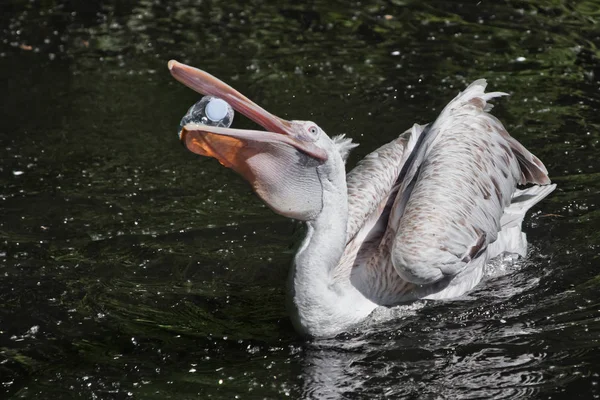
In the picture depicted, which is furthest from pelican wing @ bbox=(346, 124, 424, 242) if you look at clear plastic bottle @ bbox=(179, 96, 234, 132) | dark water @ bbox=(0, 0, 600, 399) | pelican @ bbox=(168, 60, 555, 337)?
clear plastic bottle @ bbox=(179, 96, 234, 132)

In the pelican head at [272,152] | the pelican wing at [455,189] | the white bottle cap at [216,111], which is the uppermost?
the white bottle cap at [216,111]

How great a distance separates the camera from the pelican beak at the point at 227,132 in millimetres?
4238

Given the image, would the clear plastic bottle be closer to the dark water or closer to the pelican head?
the pelican head

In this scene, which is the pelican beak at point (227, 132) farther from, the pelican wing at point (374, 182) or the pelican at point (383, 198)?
the pelican wing at point (374, 182)

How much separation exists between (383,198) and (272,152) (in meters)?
1.25

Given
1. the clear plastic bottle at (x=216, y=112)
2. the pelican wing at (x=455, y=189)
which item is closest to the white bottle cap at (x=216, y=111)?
the clear plastic bottle at (x=216, y=112)

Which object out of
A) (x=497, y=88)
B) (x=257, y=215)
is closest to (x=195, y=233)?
(x=257, y=215)

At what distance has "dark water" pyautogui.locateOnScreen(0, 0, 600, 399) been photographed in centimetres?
452

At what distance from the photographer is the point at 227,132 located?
13.9ft

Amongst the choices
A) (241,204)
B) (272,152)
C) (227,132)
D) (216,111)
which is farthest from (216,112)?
(241,204)

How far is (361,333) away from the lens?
479 cm

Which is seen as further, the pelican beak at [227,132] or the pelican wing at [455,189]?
the pelican wing at [455,189]

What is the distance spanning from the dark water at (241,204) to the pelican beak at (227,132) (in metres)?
0.99

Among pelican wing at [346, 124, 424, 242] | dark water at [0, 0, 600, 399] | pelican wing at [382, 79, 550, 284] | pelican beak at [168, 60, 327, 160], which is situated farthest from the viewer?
pelican wing at [346, 124, 424, 242]
